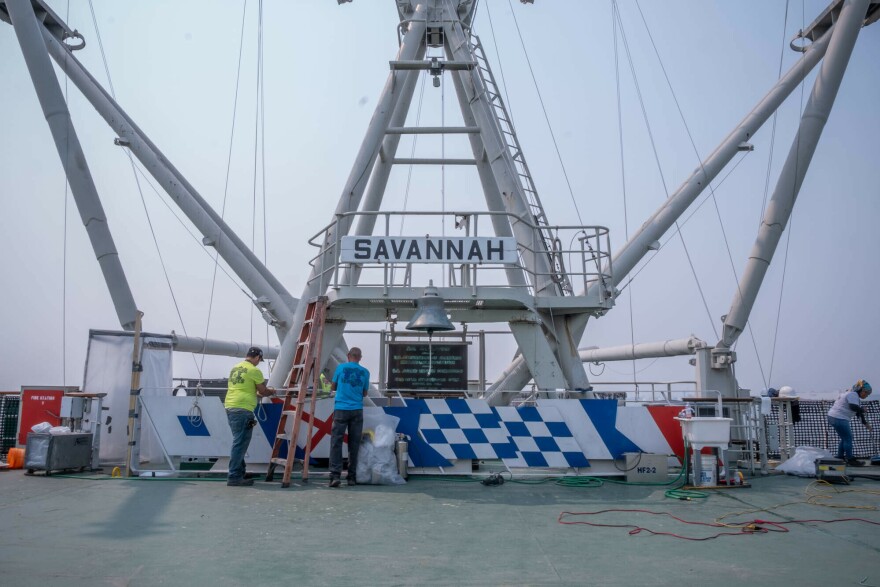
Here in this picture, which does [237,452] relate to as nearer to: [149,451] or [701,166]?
[149,451]

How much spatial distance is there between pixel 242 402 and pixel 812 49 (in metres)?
19.0

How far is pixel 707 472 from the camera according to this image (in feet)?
36.0

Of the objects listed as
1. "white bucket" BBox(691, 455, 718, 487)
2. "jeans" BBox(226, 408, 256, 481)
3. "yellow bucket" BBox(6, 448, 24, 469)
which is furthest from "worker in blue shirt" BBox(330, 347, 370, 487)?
"yellow bucket" BBox(6, 448, 24, 469)

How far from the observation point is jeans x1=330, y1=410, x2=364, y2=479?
10.8 meters

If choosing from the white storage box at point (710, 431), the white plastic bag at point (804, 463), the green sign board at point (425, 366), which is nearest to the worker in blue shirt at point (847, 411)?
the white plastic bag at point (804, 463)

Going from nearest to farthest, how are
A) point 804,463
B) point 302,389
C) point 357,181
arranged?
point 302,389 < point 804,463 < point 357,181

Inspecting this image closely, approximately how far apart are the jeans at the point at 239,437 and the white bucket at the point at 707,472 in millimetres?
6850

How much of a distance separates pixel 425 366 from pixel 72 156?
9937 millimetres

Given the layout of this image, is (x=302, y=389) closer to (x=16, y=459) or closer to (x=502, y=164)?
(x=16, y=459)

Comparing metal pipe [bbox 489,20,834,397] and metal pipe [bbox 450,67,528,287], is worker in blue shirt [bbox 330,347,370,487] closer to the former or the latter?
metal pipe [bbox 489,20,834,397]

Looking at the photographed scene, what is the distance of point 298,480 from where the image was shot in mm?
11453

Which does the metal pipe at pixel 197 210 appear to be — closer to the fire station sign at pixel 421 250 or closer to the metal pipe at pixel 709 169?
the fire station sign at pixel 421 250

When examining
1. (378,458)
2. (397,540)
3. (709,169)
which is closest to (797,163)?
(709,169)

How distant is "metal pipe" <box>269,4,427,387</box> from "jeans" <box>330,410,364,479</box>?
323 centimetres
